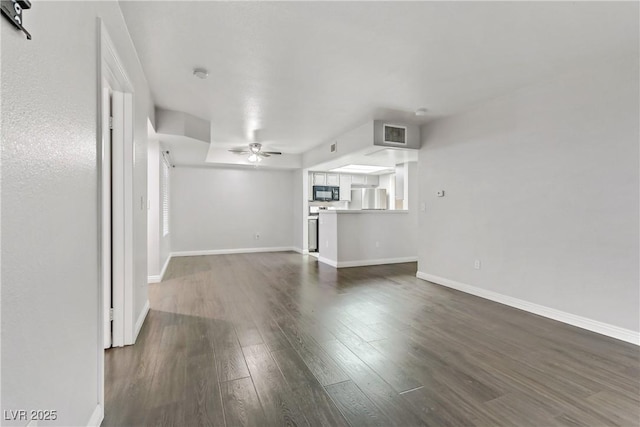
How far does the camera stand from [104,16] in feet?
5.42

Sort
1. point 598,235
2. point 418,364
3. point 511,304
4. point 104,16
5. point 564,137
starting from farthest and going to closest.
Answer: point 511,304 < point 564,137 < point 598,235 < point 418,364 < point 104,16

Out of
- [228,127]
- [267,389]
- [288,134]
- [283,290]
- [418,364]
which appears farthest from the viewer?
[288,134]

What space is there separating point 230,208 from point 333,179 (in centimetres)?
295

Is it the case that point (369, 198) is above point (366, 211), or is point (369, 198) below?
above

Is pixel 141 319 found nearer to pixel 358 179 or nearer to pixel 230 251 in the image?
pixel 230 251

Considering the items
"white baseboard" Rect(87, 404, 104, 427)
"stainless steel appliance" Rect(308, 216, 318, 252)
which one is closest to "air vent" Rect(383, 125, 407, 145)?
"stainless steel appliance" Rect(308, 216, 318, 252)

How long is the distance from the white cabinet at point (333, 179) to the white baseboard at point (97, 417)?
7.35 m

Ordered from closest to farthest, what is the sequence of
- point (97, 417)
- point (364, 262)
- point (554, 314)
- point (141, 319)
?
point (97, 417), point (141, 319), point (554, 314), point (364, 262)

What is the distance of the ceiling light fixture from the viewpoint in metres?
2.89

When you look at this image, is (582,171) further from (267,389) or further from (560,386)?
(267,389)

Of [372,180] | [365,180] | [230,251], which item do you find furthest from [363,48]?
[372,180]

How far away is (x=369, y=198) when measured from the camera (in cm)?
902

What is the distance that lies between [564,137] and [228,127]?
4.47 metres

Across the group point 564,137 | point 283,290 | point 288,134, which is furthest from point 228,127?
point 564,137
